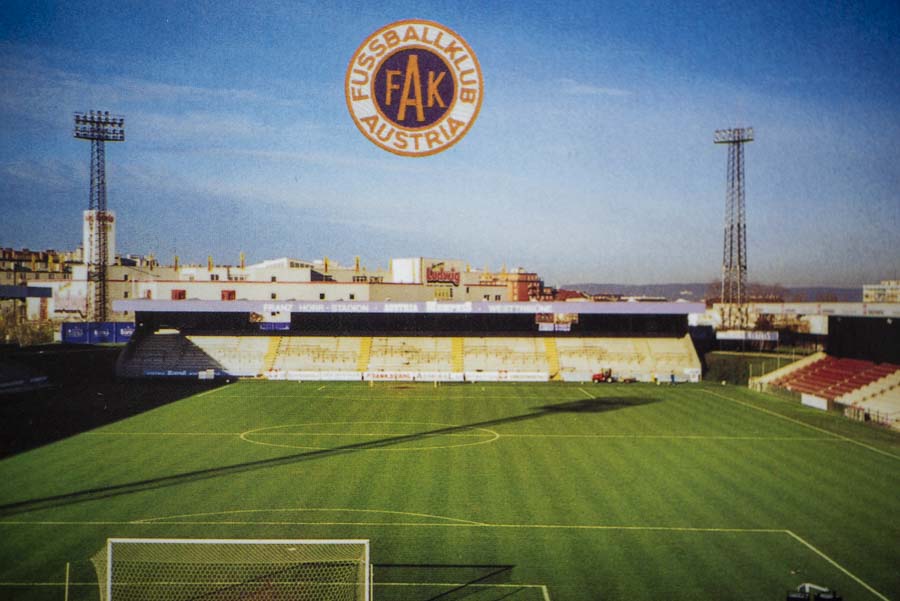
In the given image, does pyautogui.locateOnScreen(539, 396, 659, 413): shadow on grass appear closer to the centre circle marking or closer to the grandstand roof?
the centre circle marking

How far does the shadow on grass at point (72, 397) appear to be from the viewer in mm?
38875

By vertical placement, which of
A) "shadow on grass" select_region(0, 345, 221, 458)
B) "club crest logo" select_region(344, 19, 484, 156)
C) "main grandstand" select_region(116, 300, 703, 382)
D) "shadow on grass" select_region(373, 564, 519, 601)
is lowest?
"shadow on grass" select_region(373, 564, 519, 601)

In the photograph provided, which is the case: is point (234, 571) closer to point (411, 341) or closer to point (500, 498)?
point (500, 498)

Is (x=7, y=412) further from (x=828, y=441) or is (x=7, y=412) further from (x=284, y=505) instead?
(x=828, y=441)

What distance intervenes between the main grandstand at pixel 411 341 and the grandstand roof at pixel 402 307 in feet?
0.31

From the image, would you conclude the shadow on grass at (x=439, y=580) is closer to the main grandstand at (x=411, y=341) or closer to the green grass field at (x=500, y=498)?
the green grass field at (x=500, y=498)

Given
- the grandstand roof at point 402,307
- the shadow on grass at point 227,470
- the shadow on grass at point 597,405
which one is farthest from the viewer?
the grandstand roof at point 402,307

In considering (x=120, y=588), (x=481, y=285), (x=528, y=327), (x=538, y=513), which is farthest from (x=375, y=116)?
(x=481, y=285)

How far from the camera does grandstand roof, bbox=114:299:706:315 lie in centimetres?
6569

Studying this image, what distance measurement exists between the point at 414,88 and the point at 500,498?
16797 millimetres

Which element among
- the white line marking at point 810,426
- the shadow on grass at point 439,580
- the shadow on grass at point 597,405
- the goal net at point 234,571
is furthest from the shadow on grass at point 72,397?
the white line marking at point 810,426

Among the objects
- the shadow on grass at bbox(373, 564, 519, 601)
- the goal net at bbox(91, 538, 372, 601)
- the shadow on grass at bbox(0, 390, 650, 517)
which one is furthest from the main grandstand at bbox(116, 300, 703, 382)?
the shadow on grass at bbox(373, 564, 519, 601)

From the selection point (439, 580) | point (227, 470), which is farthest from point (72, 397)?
point (439, 580)

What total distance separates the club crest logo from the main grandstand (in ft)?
160
